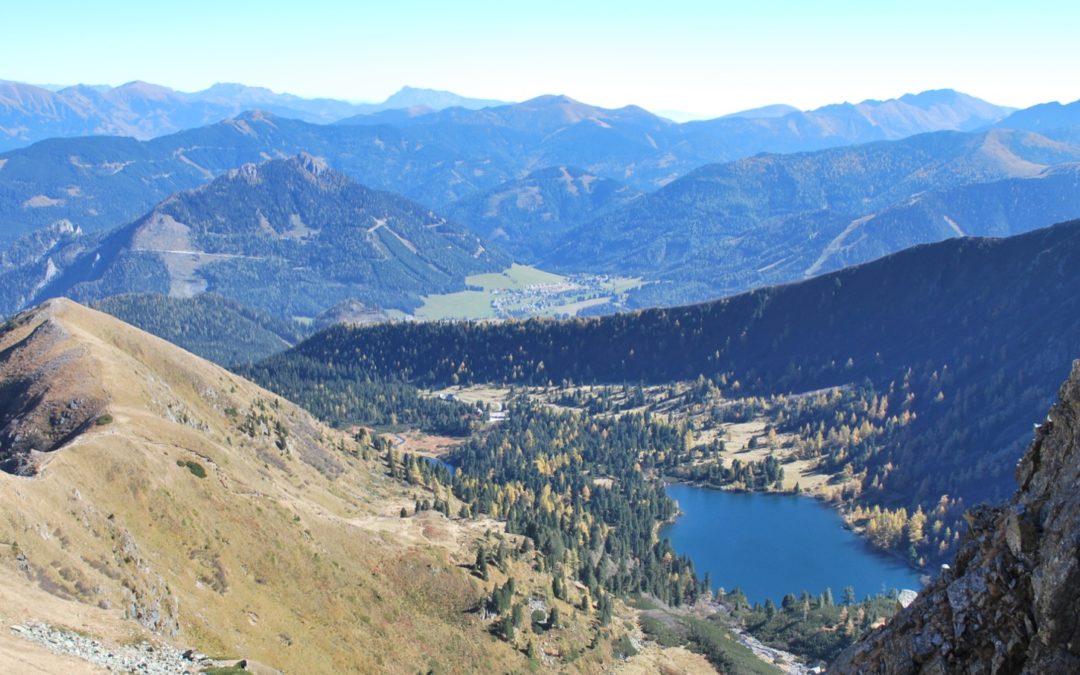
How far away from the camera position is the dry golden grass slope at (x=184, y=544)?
80.6 m

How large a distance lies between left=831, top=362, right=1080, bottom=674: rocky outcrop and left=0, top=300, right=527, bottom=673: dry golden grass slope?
175 ft

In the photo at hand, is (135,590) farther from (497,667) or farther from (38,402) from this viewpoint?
(38,402)

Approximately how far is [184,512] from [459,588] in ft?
138

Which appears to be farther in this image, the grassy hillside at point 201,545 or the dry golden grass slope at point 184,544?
the grassy hillside at point 201,545

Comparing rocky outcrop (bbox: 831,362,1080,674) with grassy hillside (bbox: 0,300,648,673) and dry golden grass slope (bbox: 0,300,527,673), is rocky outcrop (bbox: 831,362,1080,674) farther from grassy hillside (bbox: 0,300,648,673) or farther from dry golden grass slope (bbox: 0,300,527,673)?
grassy hillside (bbox: 0,300,648,673)

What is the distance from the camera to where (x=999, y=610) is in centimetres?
4109

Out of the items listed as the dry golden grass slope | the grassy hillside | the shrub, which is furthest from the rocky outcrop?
the shrub

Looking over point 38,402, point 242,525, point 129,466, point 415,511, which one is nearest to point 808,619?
point 415,511

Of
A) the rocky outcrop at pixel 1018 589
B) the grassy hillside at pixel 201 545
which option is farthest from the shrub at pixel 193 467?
the rocky outcrop at pixel 1018 589

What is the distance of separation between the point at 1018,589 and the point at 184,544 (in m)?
88.5

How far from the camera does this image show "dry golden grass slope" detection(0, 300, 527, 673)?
80625mm

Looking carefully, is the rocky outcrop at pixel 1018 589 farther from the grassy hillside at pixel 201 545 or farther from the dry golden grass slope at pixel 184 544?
the grassy hillside at pixel 201 545

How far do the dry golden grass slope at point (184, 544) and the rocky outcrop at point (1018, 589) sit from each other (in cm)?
5343

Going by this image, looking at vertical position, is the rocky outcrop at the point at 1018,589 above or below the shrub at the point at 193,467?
above
